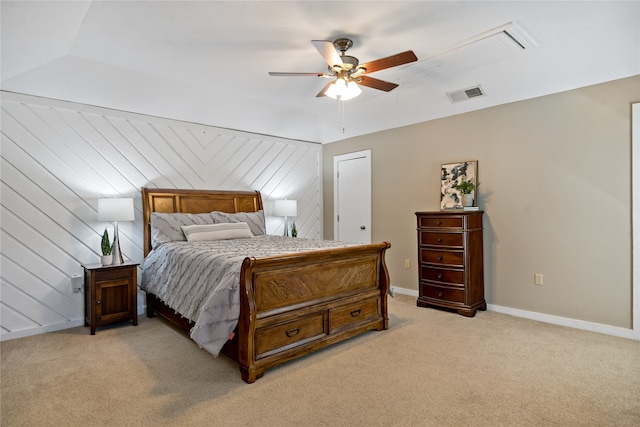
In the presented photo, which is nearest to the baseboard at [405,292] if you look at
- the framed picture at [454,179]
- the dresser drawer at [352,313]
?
the framed picture at [454,179]

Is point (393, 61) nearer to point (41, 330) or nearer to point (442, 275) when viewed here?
point (442, 275)

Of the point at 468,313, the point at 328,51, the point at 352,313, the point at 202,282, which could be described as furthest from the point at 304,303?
the point at 468,313

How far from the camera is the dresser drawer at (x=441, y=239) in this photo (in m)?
4.02

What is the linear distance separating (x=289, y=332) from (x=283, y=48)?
98.9 inches

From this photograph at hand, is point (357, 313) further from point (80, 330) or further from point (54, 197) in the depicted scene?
point (54, 197)

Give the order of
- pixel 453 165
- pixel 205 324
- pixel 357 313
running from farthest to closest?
pixel 453 165
pixel 357 313
pixel 205 324

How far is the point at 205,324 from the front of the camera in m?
2.49

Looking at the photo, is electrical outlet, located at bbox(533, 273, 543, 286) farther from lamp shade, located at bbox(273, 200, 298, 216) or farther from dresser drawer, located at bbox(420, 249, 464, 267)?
lamp shade, located at bbox(273, 200, 298, 216)

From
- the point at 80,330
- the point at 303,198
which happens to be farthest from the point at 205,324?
the point at 303,198

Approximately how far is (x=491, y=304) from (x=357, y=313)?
1.93 metres

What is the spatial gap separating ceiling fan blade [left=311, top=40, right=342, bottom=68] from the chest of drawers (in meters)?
2.22

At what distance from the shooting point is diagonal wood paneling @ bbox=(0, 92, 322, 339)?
3.46 m

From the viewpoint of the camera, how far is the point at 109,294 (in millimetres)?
3658

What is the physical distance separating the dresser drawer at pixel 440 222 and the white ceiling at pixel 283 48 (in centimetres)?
143
